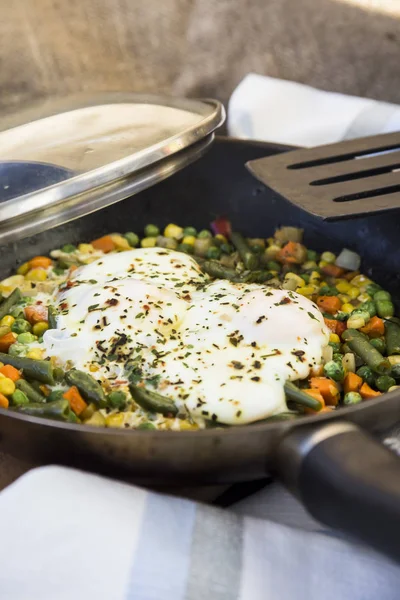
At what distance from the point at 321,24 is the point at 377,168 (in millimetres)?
954

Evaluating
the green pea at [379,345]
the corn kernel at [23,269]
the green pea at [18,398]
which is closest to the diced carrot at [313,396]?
the green pea at [379,345]

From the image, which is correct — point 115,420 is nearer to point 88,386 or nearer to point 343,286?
point 88,386

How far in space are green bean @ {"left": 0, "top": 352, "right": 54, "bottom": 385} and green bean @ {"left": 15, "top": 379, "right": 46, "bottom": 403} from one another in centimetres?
3

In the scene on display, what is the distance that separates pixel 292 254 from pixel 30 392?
92cm

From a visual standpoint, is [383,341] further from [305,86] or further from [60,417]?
[305,86]

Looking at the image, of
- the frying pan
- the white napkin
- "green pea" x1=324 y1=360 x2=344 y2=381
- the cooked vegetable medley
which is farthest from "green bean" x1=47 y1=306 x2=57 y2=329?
the white napkin

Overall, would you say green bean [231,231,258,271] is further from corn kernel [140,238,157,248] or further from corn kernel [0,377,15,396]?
corn kernel [0,377,15,396]

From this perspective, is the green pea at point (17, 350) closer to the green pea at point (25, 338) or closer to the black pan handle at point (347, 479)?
the green pea at point (25, 338)

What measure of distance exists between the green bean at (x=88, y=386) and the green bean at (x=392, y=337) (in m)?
0.71

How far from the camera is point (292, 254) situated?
7.28ft

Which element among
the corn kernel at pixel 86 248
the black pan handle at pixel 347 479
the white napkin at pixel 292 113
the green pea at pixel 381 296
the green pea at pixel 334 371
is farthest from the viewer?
the white napkin at pixel 292 113

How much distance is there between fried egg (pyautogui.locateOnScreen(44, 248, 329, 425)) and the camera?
1562 mm

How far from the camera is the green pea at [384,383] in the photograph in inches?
68.1

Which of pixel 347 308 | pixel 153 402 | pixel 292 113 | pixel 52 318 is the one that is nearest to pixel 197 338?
pixel 153 402
